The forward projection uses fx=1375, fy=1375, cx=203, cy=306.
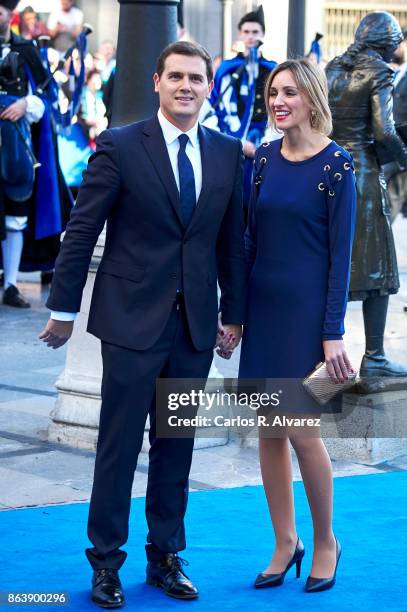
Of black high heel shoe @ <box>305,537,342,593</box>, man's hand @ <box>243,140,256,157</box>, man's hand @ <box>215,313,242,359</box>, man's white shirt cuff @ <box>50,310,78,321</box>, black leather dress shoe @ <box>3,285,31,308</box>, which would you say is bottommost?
black leather dress shoe @ <box>3,285,31,308</box>

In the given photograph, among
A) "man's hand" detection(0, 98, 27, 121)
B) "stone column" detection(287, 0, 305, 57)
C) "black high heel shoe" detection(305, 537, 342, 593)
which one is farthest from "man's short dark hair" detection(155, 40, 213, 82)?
"man's hand" detection(0, 98, 27, 121)

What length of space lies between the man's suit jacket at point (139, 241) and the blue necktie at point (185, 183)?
3 centimetres

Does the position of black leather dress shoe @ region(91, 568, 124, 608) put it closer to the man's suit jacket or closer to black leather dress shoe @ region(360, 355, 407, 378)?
the man's suit jacket

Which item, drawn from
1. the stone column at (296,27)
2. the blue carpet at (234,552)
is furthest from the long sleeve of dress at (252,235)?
the stone column at (296,27)

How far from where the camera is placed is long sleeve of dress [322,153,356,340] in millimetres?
4434

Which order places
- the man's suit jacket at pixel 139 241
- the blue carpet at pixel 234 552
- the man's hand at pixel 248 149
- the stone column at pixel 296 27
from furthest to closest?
1. the man's hand at pixel 248 149
2. the stone column at pixel 296 27
3. the blue carpet at pixel 234 552
4. the man's suit jacket at pixel 139 241

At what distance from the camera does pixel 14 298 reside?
35.0ft

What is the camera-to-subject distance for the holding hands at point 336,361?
4438mm

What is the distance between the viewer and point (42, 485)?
582 cm

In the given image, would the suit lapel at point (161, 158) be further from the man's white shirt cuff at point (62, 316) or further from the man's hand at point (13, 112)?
the man's hand at point (13, 112)

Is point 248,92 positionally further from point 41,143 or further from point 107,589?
point 107,589

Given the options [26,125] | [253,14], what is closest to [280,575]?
[26,125]

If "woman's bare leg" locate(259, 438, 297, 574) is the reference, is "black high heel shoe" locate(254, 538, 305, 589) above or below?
below

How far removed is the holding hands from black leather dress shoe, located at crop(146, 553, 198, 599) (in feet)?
2.66
